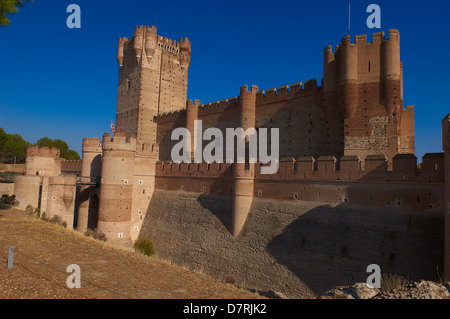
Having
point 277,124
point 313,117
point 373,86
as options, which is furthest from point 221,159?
point 373,86

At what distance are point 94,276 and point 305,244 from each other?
9.09 m

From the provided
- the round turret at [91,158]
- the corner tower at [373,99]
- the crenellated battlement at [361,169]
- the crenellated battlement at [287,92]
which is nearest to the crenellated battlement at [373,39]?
the corner tower at [373,99]

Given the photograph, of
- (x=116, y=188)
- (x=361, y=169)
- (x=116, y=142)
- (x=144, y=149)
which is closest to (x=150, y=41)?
(x=144, y=149)

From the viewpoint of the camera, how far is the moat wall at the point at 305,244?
10.8 metres

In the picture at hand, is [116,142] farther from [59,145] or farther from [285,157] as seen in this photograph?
[59,145]

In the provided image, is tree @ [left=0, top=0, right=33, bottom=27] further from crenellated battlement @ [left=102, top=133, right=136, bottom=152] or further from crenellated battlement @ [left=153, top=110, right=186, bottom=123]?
crenellated battlement @ [left=153, top=110, right=186, bottom=123]

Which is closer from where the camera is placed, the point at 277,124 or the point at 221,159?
the point at 277,124

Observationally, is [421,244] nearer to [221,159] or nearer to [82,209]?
[221,159]

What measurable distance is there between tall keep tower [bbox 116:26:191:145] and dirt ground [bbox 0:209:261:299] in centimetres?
2062

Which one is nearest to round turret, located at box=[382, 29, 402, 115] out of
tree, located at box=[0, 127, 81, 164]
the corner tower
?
the corner tower

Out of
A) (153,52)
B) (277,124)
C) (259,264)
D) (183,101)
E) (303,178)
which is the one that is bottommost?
(259,264)

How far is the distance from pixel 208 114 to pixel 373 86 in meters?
13.6

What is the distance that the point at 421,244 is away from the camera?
10.6 meters

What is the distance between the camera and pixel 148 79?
30438 mm
